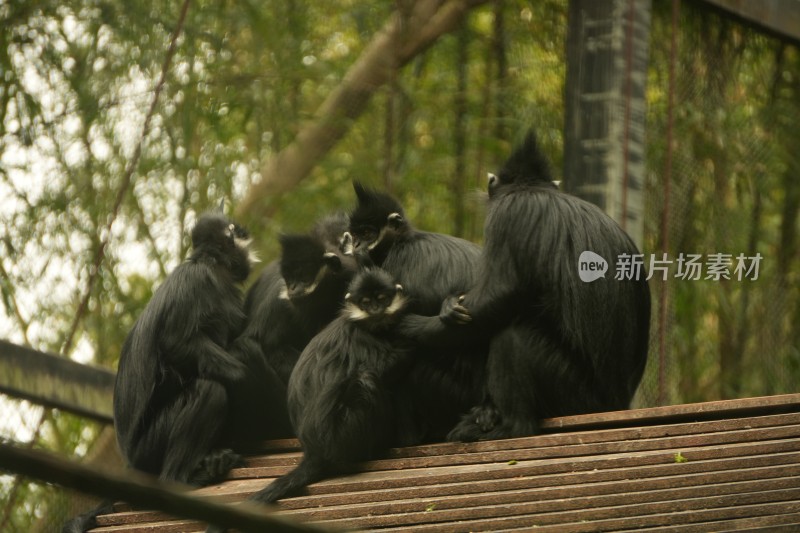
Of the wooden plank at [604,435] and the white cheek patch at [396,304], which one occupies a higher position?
the white cheek patch at [396,304]

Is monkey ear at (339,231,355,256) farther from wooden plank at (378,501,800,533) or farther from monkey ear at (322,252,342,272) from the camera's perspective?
wooden plank at (378,501,800,533)

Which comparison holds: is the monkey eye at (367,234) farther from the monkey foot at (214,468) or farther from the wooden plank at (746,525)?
the wooden plank at (746,525)

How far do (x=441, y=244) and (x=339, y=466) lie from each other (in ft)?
3.92

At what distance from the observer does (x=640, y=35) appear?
6992 mm

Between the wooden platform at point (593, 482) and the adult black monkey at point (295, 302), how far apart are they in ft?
2.81

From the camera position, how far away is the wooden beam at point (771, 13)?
762 centimetres

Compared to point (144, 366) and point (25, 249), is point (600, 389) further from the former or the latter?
point (25, 249)

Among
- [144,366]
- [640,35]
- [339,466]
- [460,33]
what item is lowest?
[339,466]

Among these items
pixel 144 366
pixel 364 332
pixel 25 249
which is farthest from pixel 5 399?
pixel 364 332

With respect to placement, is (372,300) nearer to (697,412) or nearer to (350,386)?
(350,386)

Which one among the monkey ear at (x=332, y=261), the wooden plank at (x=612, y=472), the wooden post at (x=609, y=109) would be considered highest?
the wooden post at (x=609, y=109)

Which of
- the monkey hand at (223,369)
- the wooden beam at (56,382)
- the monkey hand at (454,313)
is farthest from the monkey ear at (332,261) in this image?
the wooden beam at (56,382)

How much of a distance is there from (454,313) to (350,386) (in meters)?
0.52

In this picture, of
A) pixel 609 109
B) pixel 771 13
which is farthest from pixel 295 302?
pixel 771 13
